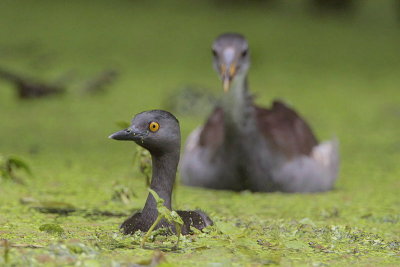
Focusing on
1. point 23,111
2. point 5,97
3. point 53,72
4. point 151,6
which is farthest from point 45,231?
point 151,6

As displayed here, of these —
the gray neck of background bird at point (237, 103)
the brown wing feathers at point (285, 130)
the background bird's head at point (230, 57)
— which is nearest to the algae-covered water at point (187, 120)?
the brown wing feathers at point (285, 130)

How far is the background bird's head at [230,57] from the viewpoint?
5.47 meters

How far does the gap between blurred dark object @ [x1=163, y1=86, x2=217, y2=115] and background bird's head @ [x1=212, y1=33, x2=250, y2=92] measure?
2.86 meters

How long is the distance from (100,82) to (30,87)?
Result: 786 millimetres

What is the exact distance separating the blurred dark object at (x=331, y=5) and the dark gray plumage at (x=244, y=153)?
7.99 metres

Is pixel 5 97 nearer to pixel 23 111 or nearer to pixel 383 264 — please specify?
pixel 23 111

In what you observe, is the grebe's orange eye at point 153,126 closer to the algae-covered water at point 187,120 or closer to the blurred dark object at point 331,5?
the algae-covered water at point 187,120

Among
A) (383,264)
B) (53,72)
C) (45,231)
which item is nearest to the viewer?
(383,264)

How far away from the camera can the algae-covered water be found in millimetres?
3777

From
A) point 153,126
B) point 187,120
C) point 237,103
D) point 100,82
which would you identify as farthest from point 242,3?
point 153,126

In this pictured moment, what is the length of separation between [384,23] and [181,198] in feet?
29.0

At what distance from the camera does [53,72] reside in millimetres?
10031

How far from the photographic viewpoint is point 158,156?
397cm

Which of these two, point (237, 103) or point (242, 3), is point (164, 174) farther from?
point (242, 3)
